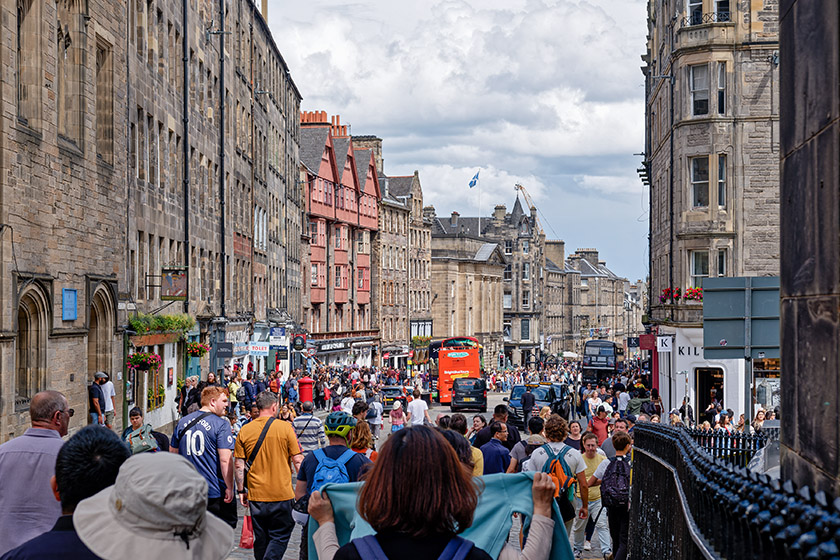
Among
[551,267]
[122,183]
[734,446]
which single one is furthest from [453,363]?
[551,267]

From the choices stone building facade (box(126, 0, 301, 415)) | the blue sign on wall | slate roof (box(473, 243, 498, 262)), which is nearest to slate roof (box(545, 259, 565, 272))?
slate roof (box(473, 243, 498, 262))

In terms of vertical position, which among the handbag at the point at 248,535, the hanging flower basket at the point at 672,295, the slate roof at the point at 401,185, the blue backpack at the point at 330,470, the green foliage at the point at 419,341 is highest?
the slate roof at the point at 401,185

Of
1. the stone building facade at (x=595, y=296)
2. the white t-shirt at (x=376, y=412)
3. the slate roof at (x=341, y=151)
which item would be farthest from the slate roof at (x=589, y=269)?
the white t-shirt at (x=376, y=412)

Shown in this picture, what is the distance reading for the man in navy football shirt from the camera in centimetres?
1019

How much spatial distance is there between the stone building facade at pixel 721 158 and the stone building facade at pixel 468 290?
6855 centimetres

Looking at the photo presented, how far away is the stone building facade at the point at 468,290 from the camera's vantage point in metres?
107

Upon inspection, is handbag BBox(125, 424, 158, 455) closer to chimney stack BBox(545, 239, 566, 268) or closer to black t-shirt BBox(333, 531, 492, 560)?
black t-shirt BBox(333, 531, 492, 560)

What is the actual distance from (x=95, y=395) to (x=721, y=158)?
2127cm

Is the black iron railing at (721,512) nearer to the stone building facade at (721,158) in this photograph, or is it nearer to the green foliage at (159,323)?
the green foliage at (159,323)

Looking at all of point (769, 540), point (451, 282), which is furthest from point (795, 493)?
point (451, 282)

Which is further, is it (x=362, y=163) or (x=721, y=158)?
(x=362, y=163)

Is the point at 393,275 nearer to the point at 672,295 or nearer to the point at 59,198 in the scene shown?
the point at 672,295

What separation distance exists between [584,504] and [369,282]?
232ft

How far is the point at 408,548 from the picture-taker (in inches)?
154
